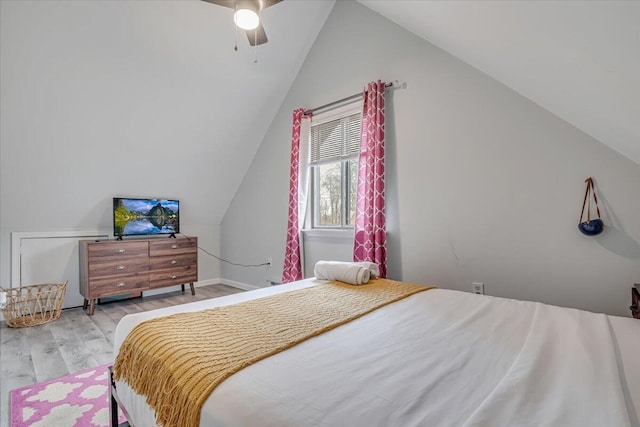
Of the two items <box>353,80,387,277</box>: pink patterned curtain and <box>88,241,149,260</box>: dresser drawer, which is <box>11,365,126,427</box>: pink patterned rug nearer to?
<box>88,241,149,260</box>: dresser drawer

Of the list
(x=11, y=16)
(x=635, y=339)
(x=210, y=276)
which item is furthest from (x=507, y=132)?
(x=210, y=276)

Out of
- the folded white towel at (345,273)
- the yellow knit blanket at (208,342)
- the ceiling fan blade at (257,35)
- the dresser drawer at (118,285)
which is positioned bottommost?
the dresser drawer at (118,285)

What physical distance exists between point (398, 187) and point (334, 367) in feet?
6.89

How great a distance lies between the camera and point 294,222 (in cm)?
346

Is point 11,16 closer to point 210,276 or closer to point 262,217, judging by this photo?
point 262,217

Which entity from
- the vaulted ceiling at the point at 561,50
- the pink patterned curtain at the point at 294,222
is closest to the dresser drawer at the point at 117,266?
the pink patterned curtain at the point at 294,222

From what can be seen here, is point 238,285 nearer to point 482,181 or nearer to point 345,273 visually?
point 345,273

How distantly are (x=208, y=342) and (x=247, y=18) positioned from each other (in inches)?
72.1

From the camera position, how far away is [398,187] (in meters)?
2.76

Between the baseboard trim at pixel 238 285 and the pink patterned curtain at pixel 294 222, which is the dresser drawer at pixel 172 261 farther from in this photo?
the pink patterned curtain at pixel 294 222

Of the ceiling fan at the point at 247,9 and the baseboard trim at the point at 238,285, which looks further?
the baseboard trim at the point at 238,285

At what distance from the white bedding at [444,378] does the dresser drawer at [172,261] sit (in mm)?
2711

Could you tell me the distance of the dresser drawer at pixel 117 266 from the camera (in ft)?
10.8

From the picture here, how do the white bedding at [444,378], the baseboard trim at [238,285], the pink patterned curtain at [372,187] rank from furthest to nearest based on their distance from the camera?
the baseboard trim at [238,285], the pink patterned curtain at [372,187], the white bedding at [444,378]
